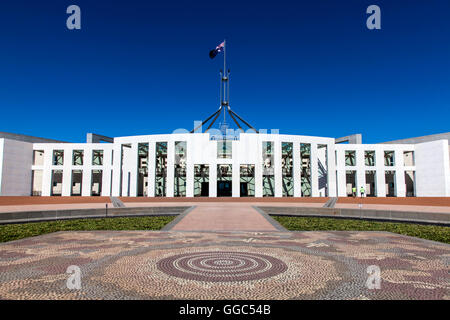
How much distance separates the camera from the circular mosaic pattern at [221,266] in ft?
17.2

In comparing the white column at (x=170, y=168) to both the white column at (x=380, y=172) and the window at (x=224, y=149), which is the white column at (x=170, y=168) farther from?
the white column at (x=380, y=172)

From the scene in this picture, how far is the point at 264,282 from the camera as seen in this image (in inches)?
193

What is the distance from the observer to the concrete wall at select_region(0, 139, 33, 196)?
135 ft

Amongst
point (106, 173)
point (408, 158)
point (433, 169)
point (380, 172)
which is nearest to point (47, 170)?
point (106, 173)

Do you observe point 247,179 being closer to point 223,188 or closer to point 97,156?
point 223,188

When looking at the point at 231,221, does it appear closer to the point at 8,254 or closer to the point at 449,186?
the point at 8,254

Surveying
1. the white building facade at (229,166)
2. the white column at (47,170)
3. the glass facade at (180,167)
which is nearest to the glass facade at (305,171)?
the white building facade at (229,166)

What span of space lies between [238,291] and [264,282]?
2.18ft

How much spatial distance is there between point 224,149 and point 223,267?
35.0 metres

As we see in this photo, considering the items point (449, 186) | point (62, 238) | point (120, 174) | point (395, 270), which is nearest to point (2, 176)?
point (120, 174)

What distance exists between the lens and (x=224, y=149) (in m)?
40.6

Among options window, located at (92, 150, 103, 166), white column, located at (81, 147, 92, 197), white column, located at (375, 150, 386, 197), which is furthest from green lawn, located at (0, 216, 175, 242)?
white column, located at (375, 150, 386, 197)

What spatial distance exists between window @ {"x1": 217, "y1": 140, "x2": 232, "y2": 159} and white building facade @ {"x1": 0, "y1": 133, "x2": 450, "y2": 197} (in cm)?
15

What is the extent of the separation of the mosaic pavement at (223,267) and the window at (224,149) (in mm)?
31248
